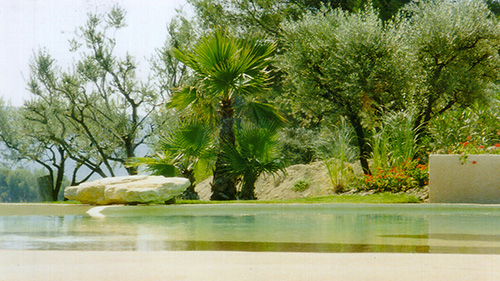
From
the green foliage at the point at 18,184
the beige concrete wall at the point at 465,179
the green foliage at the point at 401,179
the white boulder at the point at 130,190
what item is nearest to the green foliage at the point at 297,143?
the green foliage at the point at 401,179

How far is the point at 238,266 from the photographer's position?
335cm

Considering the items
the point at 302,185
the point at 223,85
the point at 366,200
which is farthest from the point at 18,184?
the point at 366,200

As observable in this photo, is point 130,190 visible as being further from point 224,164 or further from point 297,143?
point 297,143

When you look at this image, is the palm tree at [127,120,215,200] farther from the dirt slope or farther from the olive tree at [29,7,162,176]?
the olive tree at [29,7,162,176]

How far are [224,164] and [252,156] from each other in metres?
0.66

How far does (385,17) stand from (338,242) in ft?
58.5

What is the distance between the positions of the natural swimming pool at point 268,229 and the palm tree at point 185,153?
306cm

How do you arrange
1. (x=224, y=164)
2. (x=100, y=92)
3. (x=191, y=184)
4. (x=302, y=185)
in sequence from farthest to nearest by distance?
1. (x=100, y=92)
2. (x=302, y=185)
3. (x=191, y=184)
4. (x=224, y=164)

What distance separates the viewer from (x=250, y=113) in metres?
12.6

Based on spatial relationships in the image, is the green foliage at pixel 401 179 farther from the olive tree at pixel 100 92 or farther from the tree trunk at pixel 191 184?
the olive tree at pixel 100 92

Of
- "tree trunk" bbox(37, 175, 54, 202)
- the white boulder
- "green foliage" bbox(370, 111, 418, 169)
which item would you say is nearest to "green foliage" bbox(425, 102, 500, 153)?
"green foliage" bbox(370, 111, 418, 169)

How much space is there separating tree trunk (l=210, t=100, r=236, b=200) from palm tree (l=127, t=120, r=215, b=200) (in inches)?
9.1

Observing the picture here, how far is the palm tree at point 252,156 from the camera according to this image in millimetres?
11820

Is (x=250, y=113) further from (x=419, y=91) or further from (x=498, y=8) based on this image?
(x=498, y=8)
